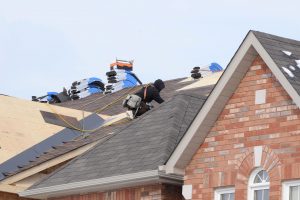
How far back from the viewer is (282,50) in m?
27.6

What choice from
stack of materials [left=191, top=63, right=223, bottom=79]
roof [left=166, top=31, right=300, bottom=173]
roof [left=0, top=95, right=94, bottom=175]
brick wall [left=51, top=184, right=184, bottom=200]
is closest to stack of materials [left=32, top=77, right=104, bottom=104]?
stack of materials [left=191, top=63, right=223, bottom=79]

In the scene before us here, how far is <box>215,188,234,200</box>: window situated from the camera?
27.5 metres

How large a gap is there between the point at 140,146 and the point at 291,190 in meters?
5.85

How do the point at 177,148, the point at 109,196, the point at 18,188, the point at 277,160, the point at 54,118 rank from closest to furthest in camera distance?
the point at 277,160, the point at 177,148, the point at 109,196, the point at 18,188, the point at 54,118

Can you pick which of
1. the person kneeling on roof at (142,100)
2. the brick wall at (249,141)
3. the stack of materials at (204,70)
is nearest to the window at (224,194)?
the brick wall at (249,141)

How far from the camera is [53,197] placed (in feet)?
106

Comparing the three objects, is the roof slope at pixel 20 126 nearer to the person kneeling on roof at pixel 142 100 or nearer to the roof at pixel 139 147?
the person kneeling on roof at pixel 142 100

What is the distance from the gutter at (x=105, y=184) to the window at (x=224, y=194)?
133 cm

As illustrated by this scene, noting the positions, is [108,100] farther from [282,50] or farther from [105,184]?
[282,50]

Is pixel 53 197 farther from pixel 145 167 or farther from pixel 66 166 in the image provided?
pixel 145 167

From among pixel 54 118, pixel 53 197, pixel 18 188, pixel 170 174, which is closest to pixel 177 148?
A: pixel 170 174

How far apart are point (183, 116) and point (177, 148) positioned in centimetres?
370

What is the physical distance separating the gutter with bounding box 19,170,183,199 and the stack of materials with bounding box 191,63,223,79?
10709mm

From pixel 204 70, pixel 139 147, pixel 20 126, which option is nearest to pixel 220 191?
pixel 139 147
